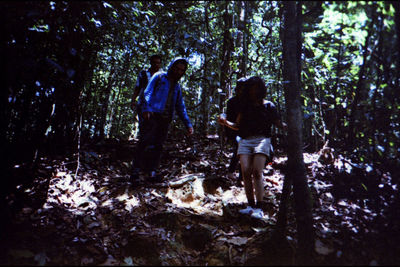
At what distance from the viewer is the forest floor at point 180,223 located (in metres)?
2.14

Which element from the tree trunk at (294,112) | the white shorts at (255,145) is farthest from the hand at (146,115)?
the tree trunk at (294,112)

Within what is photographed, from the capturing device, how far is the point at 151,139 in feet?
14.0

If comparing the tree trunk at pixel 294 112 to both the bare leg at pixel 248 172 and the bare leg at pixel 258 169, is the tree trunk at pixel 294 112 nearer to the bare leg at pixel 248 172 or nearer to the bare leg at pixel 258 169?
the bare leg at pixel 258 169

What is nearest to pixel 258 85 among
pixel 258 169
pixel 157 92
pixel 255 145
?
pixel 255 145

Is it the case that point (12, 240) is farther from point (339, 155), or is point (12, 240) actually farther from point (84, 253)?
point (339, 155)

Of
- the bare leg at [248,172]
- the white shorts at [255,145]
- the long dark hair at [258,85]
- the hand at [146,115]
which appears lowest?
the bare leg at [248,172]

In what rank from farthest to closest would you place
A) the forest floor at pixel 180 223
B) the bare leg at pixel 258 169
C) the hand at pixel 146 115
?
the hand at pixel 146 115 < the bare leg at pixel 258 169 < the forest floor at pixel 180 223

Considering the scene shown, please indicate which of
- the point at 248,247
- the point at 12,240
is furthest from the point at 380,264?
the point at 12,240

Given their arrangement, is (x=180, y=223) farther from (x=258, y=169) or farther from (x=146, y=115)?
→ (x=146, y=115)

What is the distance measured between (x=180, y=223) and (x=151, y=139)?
178 centimetres

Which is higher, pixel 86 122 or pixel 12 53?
pixel 12 53

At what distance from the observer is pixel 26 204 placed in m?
2.78

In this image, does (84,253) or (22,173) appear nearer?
(84,253)

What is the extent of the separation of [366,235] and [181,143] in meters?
5.27
